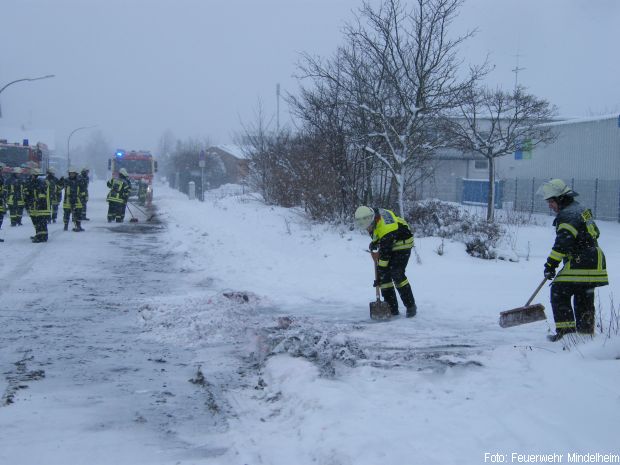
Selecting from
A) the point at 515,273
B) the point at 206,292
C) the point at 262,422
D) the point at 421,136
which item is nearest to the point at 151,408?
the point at 262,422

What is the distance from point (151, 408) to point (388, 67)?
1180 cm

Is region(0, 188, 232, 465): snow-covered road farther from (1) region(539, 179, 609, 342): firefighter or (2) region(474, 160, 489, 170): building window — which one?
(2) region(474, 160, 489, 170): building window

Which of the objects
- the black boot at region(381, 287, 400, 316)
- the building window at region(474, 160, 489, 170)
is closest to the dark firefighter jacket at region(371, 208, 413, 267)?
the black boot at region(381, 287, 400, 316)

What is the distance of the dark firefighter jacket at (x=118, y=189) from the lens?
62.2 feet

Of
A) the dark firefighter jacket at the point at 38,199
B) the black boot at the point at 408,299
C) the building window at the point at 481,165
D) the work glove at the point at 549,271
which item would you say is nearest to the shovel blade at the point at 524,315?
the work glove at the point at 549,271

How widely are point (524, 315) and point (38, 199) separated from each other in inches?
460

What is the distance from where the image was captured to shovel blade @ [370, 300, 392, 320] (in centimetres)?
747

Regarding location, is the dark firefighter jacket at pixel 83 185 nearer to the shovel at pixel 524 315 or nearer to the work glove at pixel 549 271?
the shovel at pixel 524 315

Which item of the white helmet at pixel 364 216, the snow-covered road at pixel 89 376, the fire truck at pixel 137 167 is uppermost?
the fire truck at pixel 137 167

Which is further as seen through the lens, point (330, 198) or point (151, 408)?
point (330, 198)

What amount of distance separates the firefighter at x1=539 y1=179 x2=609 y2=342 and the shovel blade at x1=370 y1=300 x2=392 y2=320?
2170 millimetres

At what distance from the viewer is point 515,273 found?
10469 mm

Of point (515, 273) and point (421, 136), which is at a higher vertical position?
point (421, 136)

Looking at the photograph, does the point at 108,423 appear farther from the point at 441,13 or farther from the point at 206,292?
the point at 441,13
